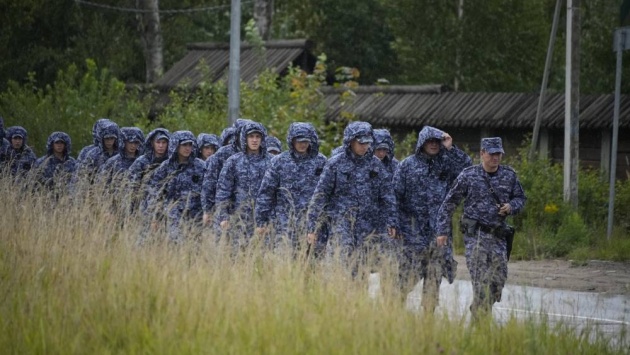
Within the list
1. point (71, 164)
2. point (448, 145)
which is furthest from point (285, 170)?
point (71, 164)

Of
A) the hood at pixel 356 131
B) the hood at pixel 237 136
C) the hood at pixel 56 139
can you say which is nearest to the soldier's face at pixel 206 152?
the hood at pixel 237 136

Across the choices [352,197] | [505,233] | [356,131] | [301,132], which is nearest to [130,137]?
[301,132]

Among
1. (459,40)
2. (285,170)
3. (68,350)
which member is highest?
(459,40)

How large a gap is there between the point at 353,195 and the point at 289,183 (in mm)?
944

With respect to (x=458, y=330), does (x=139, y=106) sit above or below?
above

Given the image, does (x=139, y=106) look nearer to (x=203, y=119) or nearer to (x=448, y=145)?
(x=203, y=119)

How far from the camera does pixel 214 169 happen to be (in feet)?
55.6

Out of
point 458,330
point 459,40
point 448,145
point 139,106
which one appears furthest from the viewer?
point 459,40

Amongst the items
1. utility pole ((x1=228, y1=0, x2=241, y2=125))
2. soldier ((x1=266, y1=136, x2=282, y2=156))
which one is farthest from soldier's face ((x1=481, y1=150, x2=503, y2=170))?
utility pole ((x1=228, y1=0, x2=241, y2=125))

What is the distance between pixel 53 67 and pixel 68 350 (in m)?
42.0

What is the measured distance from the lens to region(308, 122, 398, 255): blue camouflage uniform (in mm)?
14188

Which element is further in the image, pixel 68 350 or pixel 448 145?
pixel 448 145

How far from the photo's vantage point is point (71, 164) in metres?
21.0

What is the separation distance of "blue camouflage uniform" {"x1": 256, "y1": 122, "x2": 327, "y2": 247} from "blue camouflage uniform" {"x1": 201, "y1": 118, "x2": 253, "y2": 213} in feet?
4.65
